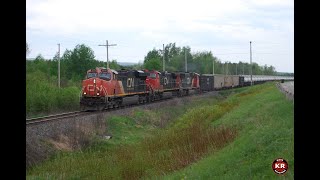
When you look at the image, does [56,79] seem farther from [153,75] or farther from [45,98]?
[45,98]

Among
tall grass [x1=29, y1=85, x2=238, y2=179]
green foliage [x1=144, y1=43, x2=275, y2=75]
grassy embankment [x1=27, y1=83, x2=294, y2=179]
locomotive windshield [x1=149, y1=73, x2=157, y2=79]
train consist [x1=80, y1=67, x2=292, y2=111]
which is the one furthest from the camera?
green foliage [x1=144, y1=43, x2=275, y2=75]

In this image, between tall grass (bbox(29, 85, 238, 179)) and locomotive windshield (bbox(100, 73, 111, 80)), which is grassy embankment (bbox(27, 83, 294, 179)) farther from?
locomotive windshield (bbox(100, 73, 111, 80))

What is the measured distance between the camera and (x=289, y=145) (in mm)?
9539

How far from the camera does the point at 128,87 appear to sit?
115 feet

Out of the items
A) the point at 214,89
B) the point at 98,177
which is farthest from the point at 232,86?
the point at 98,177

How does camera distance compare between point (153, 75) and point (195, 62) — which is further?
point (195, 62)

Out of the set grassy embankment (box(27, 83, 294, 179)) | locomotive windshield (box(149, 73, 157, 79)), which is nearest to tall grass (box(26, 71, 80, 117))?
locomotive windshield (box(149, 73, 157, 79))

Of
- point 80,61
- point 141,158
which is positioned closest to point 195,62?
point 80,61

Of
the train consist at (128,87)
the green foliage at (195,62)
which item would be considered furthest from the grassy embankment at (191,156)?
the green foliage at (195,62)

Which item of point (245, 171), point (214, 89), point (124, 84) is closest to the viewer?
point (245, 171)

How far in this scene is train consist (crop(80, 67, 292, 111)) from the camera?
30406 mm

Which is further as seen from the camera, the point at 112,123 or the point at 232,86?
the point at 232,86
